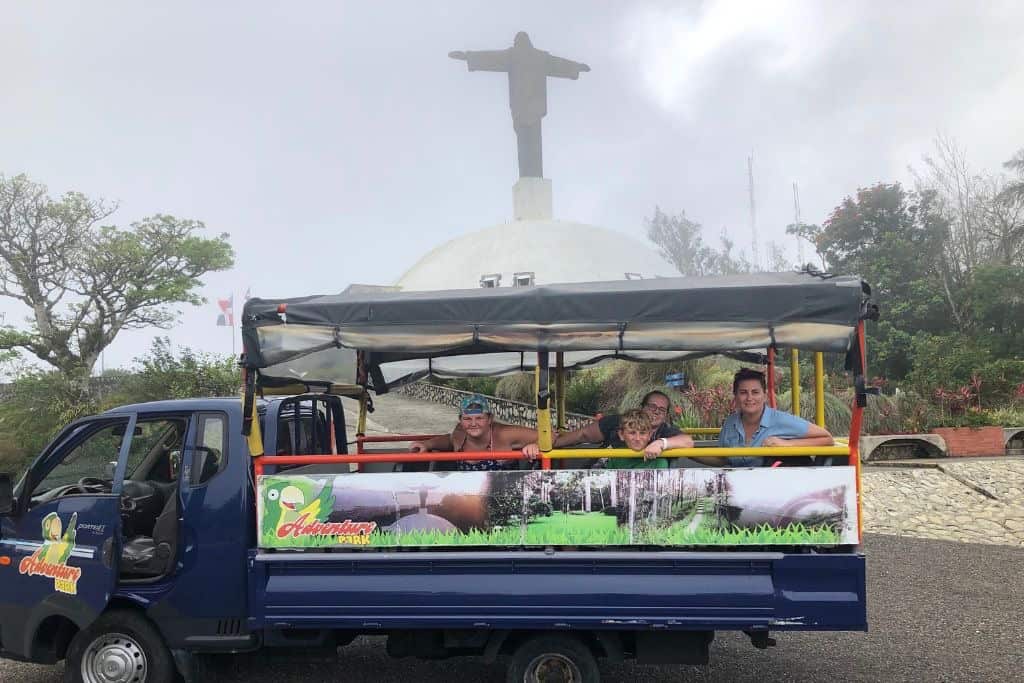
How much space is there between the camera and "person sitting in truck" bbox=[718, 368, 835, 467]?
4586 mm

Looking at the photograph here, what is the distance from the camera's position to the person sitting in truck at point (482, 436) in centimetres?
505

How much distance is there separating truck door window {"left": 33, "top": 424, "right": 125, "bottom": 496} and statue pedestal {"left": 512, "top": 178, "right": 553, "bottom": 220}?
32.6 m

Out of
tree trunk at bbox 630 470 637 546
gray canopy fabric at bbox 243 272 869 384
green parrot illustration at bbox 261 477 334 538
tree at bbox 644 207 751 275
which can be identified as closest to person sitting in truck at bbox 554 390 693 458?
tree trunk at bbox 630 470 637 546

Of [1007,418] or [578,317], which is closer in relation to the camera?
[578,317]

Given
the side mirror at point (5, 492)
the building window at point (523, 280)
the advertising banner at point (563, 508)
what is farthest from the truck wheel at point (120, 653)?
the building window at point (523, 280)

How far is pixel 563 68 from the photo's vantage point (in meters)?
37.5

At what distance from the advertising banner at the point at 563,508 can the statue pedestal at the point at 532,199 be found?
109 feet

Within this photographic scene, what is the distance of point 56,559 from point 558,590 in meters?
2.90

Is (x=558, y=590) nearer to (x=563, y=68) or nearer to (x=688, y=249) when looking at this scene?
(x=563, y=68)

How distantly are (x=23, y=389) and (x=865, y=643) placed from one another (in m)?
21.9

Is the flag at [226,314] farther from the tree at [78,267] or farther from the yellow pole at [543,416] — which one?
the yellow pole at [543,416]

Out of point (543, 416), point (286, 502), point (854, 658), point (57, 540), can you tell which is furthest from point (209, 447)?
point (854, 658)

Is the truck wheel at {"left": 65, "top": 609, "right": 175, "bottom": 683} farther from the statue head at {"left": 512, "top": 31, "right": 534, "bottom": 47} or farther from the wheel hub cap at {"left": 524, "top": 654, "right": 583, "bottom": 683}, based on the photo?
the statue head at {"left": 512, "top": 31, "right": 534, "bottom": 47}

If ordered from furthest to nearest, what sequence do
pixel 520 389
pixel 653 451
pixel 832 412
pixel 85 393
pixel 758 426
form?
pixel 85 393
pixel 520 389
pixel 832 412
pixel 758 426
pixel 653 451
